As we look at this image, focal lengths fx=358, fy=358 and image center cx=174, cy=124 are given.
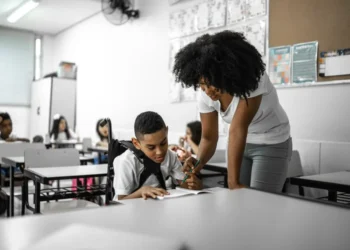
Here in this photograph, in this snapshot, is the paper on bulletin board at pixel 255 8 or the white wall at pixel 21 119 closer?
the paper on bulletin board at pixel 255 8

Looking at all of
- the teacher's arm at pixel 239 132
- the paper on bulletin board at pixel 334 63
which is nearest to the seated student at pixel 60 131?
the paper on bulletin board at pixel 334 63

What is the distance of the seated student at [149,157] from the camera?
1441 millimetres

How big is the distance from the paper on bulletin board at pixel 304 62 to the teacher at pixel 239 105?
135 cm

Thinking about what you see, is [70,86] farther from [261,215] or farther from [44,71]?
[261,215]

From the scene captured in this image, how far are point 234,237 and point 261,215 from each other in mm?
151

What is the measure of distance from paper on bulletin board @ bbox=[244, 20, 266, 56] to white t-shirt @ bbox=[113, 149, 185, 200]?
1.80 metres

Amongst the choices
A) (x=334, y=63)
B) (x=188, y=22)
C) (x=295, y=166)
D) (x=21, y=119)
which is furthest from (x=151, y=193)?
(x=21, y=119)

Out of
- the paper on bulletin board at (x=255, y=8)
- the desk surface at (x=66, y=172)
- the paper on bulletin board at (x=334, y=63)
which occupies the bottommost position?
the desk surface at (x=66, y=172)

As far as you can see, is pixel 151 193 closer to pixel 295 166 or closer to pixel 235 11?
pixel 295 166

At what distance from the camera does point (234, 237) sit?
2.02ft

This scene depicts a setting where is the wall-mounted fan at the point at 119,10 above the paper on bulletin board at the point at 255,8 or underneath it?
above

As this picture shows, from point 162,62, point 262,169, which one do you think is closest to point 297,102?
point 262,169

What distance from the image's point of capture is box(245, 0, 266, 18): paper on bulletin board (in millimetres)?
3057

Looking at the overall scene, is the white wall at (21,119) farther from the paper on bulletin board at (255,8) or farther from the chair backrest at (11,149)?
the paper on bulletin board at (255,8)
